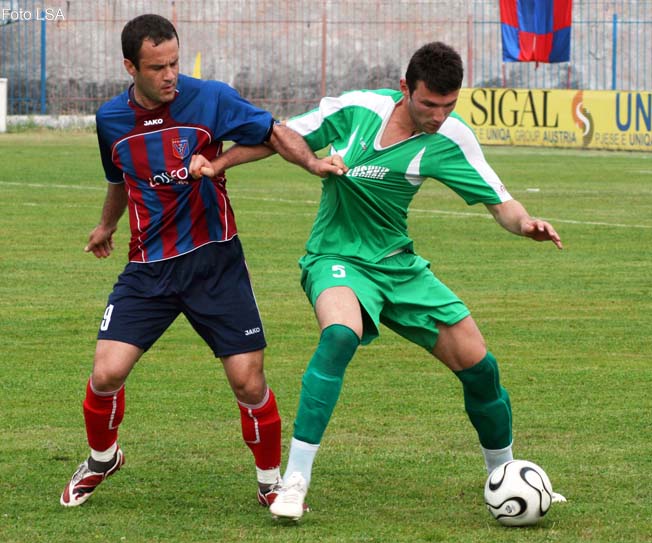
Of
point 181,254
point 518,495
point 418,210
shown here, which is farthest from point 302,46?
point 518,495

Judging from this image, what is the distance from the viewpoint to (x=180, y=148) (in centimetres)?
587

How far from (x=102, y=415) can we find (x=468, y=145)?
191 cm

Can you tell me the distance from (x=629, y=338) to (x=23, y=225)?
842cm

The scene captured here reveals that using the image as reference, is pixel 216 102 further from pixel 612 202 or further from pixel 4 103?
pixel 4 103

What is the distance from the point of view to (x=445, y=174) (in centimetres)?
609

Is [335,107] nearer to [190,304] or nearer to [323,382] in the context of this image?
[190,304]

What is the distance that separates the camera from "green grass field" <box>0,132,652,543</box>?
574cm

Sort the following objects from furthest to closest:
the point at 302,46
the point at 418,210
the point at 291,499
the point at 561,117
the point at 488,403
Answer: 1. the point at 302,46
2. the point at 561,117
3. the point at 418,210
4. the point at 488,403
5. the point at 291,499

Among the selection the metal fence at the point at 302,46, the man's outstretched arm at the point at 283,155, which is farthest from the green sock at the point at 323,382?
the metal fence at the point at 302,46

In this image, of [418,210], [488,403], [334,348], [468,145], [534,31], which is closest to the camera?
[334,348]

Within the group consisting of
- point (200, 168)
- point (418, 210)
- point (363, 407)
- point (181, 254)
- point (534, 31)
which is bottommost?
point (418, 210)

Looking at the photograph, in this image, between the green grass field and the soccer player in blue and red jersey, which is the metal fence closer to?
the green grass field

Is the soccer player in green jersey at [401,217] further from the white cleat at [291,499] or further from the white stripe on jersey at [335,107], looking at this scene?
the white cleat at [291,499]

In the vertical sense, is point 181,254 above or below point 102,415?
above
